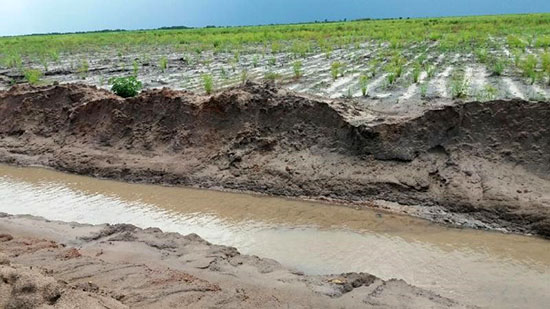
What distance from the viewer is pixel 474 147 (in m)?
7.50

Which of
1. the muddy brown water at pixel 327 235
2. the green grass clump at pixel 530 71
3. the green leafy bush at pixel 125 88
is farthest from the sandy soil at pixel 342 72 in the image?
the muddy brown water at pixel 327 235

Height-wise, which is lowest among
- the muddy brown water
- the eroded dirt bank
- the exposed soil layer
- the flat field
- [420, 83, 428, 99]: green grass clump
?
the muddy brown water

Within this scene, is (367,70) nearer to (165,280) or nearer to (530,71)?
(530,71)

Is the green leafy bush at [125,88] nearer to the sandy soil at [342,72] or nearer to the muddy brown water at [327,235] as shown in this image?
the sandy soil at [342,72]

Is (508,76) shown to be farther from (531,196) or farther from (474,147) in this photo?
(531,196)

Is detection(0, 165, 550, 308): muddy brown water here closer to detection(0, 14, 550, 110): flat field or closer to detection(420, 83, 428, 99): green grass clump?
detection(0, 14, 550, 110): flat field

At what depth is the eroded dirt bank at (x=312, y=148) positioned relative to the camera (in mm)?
7031

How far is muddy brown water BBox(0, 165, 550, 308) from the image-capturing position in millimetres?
5363

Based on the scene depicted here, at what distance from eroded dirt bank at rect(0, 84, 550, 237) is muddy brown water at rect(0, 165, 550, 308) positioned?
1.21 feet

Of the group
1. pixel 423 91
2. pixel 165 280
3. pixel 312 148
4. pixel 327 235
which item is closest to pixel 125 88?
pixel 312 148

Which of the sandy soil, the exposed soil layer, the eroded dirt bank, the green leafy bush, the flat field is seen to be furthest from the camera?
the green leafy bush

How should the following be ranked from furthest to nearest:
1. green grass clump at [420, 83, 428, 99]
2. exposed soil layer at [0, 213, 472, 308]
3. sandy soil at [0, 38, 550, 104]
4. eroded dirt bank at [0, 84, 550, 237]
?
sandy soil at [0, 38, 550, 104] < green grass clump at [420, 83, 428, 99] < eroded dirt bank at [0, 84, 550, 237] < exposed soil layer at [0, 213, 472, 308]

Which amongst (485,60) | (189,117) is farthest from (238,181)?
(485,60)

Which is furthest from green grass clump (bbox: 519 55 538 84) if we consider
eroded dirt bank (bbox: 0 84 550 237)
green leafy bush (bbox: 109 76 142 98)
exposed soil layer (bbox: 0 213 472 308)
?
green leafy bush (bbox: 109 76 142 98)
